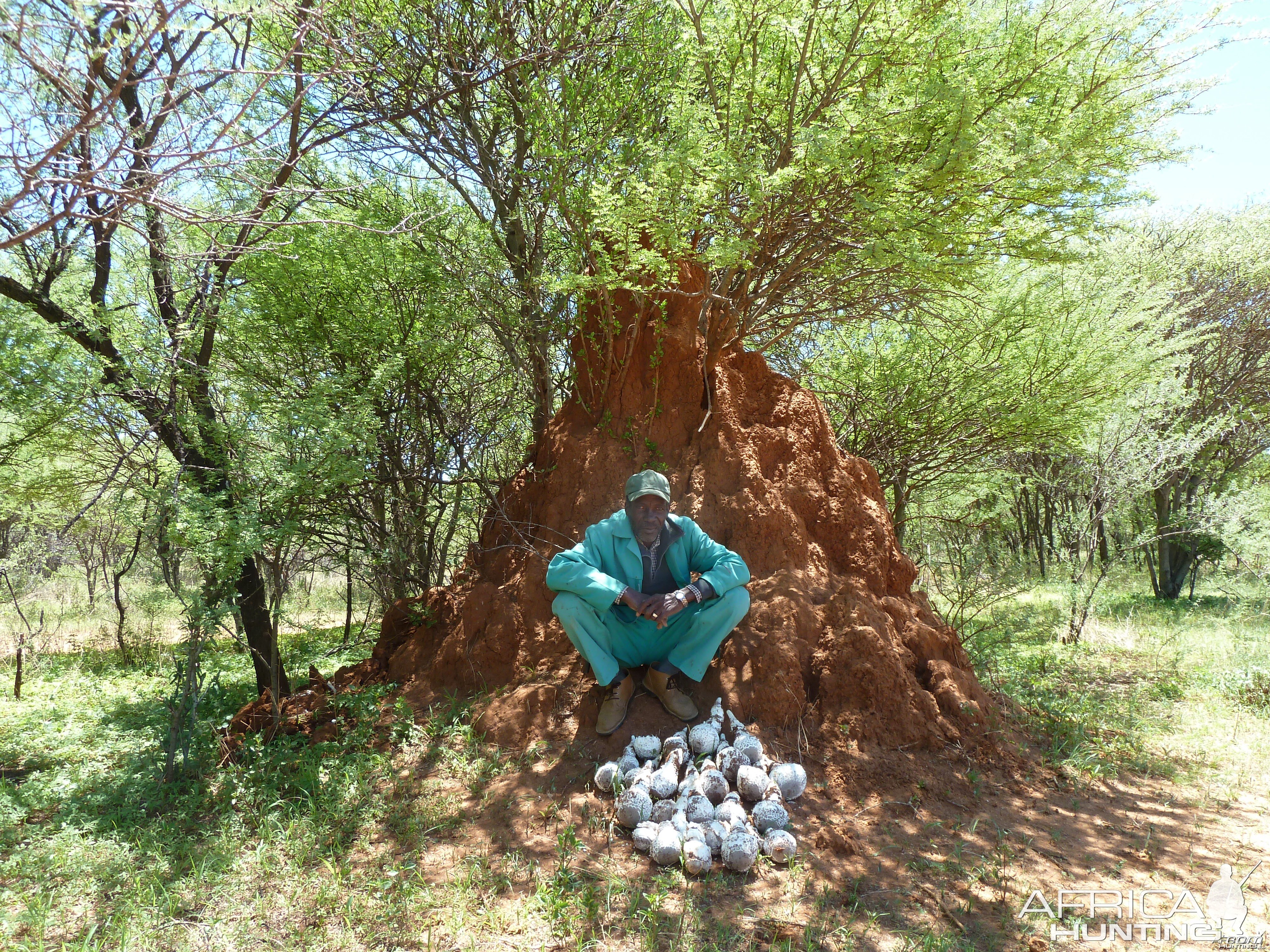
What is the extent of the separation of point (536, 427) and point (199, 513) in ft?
9.87

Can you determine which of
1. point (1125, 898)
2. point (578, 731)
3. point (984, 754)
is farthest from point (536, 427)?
point (1125, 898)

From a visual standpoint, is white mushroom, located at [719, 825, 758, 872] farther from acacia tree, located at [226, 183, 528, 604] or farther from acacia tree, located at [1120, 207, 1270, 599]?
acacia tree, located at [1120, 207, 1270, 599]

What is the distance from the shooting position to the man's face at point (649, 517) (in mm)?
4184

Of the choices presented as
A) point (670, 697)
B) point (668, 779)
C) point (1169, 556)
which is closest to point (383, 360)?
point (670, 697)

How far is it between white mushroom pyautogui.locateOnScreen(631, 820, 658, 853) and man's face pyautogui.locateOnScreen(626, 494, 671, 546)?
5.02ft

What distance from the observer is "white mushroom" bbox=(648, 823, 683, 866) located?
3.19 meters

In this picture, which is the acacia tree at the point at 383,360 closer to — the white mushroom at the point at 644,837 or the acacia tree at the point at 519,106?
the acacia tree at the point at 519,106

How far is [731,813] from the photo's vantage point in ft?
11.1

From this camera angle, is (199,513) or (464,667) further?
(464,667)

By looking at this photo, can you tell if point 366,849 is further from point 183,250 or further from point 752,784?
point 183,250

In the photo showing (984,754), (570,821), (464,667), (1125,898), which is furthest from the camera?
(464,667)

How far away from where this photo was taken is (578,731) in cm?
418

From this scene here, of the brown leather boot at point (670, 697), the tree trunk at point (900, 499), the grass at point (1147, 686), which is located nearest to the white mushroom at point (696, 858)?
the brown leather boot at point (670, 697)

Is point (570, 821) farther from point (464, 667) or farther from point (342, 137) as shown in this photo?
point (342, 137)
